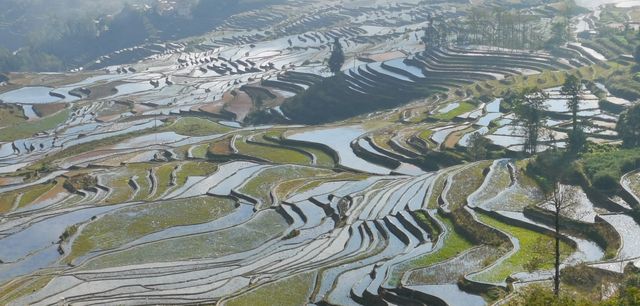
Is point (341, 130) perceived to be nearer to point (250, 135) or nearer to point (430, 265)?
point (250, 135)

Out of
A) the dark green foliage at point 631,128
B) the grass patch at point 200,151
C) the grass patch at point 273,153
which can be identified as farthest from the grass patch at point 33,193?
the dark green foliage at point 631,128

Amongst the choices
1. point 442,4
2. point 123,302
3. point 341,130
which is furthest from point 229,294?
point 442,4

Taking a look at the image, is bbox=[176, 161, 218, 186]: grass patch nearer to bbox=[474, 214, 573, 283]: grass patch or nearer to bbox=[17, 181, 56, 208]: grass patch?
bbox=[17, 181, 56, 208]: grass patch

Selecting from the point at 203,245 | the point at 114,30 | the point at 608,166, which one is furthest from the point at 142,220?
the point at 114,30

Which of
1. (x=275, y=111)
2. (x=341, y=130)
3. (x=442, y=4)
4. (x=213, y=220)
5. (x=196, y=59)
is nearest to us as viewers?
(x=213, y=220)

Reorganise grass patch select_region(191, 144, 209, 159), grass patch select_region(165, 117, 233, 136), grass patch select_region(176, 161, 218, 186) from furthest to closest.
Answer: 1. grass patch select_region(165, 117, 233, 136)
2. grass patch select_region(191, 144, 209, 159)
3. grass patch select_region(176, 161, 218, 186)

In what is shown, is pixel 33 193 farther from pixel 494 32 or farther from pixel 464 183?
pixel 494 32

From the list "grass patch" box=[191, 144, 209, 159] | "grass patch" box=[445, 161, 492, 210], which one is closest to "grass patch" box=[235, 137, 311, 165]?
"grass patch" box=[191, 144, 209, 159]
